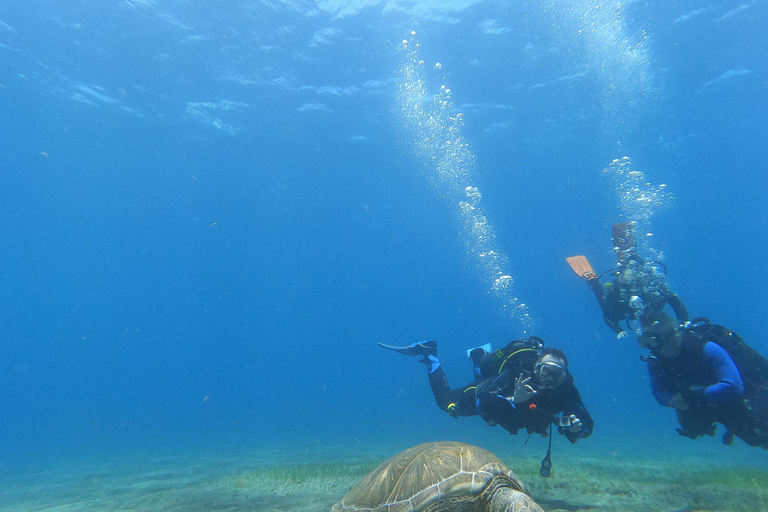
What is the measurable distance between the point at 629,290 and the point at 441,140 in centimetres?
2554

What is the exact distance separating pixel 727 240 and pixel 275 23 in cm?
8064

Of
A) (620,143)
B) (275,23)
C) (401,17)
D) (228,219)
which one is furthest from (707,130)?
(228,219)

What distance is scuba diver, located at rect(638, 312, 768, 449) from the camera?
4801mm

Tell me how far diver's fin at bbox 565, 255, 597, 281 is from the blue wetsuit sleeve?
218 inches

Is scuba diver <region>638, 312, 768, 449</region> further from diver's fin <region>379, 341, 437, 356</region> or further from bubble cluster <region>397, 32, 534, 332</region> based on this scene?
bubble cluster <region>397, 32, 534, 332</region>

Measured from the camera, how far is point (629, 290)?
9.60 metres

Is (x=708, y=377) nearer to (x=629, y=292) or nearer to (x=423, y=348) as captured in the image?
(x=629, y=292)

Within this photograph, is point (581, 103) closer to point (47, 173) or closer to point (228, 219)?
point (228, 219)

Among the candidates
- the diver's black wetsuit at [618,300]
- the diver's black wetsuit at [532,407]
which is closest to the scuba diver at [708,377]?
the diver's black wetsuit at [532,407]

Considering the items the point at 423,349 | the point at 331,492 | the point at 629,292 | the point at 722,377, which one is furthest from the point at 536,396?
the point at 629,292

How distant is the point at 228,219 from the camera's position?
4881cm

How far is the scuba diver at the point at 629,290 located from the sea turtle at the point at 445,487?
255 inches

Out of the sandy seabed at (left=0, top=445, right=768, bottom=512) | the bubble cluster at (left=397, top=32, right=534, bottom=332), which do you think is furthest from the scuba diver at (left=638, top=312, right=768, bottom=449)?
the bubble cluster at (left=397, top=32, right=534, bottom=332)

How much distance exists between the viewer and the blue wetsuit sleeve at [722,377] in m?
4.70
